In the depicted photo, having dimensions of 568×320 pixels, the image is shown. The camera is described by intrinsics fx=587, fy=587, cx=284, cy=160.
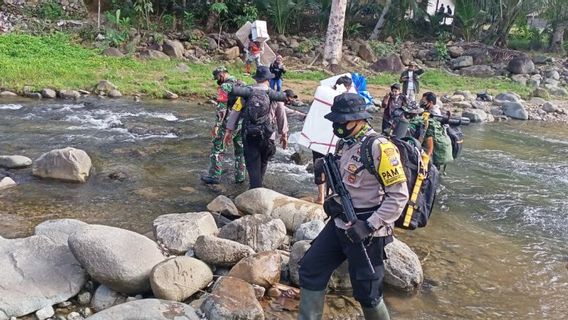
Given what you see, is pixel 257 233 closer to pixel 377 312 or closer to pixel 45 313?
pixel 377 312

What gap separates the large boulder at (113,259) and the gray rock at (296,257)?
1230 millimetres

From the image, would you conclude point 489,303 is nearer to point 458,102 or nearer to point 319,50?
point 458,102

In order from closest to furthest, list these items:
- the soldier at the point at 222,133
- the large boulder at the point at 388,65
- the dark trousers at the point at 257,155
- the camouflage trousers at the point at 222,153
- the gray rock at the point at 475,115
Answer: the dark trousers at the point at 257,155
the soldier at the point at 222,133
the camouflage trousers at the point at 222,153
the gray rock at the point at 475,115
the large boulder at the point at 388,65

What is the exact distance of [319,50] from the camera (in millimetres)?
24094

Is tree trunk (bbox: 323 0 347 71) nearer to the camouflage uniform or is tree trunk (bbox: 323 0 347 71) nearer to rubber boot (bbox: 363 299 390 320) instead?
the camouflage uniform

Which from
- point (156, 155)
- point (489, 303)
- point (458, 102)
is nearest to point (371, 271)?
point (489, 303)

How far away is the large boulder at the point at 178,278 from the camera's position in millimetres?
4906

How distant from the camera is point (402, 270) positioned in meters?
A: 5.62

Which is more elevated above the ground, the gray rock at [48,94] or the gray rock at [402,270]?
the gray rock at [402,270]

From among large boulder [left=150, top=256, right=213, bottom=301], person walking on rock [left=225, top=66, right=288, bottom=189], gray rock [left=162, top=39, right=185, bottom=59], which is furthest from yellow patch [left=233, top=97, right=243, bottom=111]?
gray rock [left=162, top=39, right=185, bottom=59]

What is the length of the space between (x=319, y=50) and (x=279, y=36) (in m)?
2.23

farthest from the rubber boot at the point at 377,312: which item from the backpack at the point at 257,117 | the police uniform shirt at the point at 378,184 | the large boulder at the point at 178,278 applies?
the backpack at the point at 257,117

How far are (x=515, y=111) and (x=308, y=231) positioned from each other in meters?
13.4

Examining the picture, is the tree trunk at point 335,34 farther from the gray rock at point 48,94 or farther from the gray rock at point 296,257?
the gray rock at point 296,257
